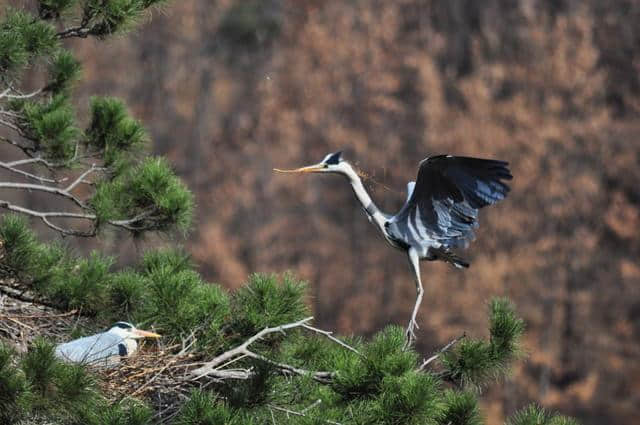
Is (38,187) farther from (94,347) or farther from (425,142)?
(425,142)

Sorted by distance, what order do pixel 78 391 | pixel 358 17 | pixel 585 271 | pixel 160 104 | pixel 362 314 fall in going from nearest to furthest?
pixel 78 391 < pixel 585 271 < pixel 362 314 < pixel 358 17 < pixel 160 104

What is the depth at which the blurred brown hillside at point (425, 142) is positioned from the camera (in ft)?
50.5

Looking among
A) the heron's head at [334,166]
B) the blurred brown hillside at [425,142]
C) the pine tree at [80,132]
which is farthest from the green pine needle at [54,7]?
the blurred brown hillside at [425,142]

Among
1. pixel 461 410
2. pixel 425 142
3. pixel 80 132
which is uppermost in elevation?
pixel 80 132

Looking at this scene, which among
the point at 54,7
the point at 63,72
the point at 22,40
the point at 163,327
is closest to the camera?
the point at 163,327

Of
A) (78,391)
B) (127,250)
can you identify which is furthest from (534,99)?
(78,391)

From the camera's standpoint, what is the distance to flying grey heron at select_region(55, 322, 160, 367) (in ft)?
14.5

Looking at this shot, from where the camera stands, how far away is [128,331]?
457 cm

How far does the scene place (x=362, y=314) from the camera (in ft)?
54.5

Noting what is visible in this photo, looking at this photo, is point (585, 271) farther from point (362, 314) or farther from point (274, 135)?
point (274, 135)

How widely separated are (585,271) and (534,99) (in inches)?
85.7

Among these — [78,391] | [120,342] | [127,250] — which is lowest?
[127,250]

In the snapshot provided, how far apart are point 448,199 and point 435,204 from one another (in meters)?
0.04

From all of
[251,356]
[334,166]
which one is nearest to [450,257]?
[334,166]
